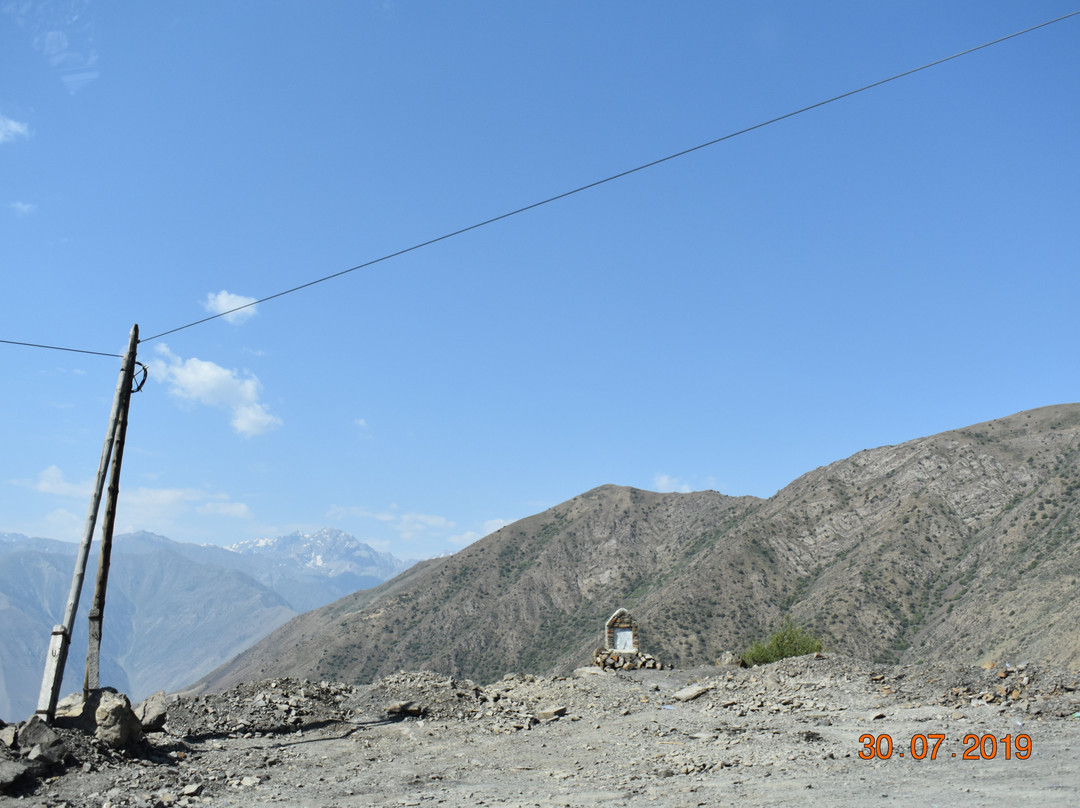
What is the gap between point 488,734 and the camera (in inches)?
509

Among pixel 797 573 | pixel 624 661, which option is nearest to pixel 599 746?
pixel 624 661

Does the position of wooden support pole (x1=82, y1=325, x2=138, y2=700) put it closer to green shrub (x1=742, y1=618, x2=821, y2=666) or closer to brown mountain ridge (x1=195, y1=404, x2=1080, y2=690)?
green shrub (x1=742, y1=618, x2=821, y2=666)

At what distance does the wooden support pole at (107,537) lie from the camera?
39.0ft

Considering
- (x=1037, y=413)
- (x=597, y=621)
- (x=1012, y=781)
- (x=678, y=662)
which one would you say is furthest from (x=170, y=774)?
(x=1037, y=413)

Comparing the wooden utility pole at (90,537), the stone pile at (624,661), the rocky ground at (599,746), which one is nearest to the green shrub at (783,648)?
the stone pile at (624,661)

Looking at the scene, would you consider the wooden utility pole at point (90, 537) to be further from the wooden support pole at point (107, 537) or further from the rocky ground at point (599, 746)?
the rocky ground at point (599, 746)

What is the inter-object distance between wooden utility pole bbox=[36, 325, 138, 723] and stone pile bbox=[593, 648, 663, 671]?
1502cm

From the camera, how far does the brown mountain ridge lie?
173 ft
